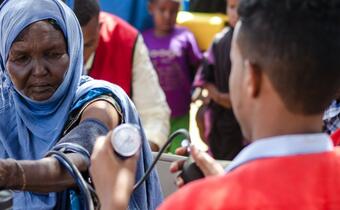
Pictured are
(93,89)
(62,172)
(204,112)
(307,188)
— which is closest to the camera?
(307,188)

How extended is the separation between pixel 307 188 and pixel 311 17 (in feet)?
1.05

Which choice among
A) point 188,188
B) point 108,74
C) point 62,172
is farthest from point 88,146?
point 108,74

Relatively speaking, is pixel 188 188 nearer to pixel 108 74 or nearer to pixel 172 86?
pixel 108 74

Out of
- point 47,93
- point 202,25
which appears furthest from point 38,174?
point 202,25

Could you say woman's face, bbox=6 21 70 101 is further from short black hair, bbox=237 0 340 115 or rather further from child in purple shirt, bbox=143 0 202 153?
child in purple shirt, bbox=143 0 202 153

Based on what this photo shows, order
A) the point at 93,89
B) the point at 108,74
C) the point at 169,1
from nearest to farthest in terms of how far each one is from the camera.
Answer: the point at 93,89 < the point at 108,74 < the point at 169,1

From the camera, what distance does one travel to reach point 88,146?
246cm

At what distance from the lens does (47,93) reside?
2.79 metres

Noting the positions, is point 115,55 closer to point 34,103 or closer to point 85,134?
point 34,103

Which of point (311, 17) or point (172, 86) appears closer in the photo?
point (311, 17)

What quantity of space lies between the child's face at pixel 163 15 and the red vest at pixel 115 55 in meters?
0.79

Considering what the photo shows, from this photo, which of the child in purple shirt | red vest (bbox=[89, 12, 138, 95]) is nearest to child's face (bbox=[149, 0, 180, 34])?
A: the child in purple shirt

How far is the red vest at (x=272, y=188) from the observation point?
1616 mm

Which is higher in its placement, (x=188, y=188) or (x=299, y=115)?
(x=299, y=115)
